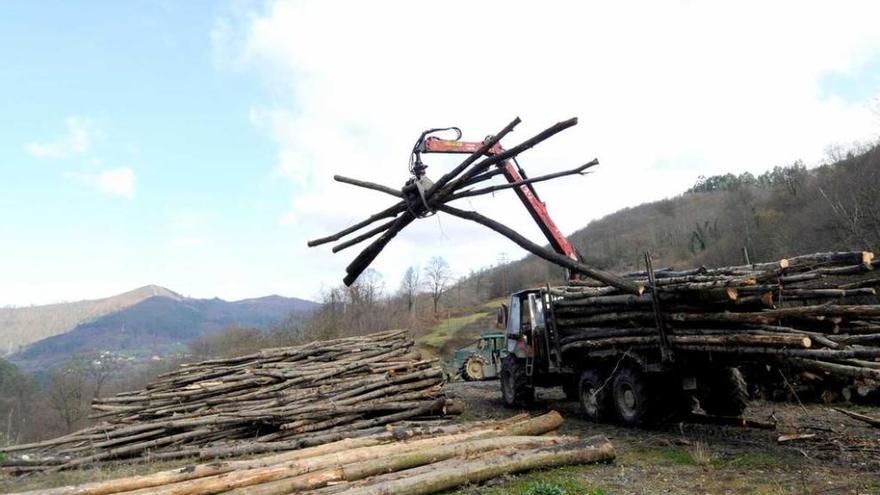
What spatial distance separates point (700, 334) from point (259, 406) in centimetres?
741

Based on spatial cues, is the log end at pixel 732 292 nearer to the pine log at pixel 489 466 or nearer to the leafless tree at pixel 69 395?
the pine log at pixel 489 466

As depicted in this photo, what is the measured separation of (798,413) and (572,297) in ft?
13.8

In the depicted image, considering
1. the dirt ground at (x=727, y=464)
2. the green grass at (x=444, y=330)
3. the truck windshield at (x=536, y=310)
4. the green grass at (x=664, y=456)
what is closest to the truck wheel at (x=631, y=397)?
the dirt ground at (x=727, y=464)

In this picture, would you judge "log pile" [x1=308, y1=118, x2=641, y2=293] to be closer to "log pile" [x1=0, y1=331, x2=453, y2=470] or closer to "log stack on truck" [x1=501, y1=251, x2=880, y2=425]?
"log stack on truck" [x1=501, y1=251, x2=880, y2=425]

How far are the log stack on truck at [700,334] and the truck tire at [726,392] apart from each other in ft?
0.06

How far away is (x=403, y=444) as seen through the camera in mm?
7637

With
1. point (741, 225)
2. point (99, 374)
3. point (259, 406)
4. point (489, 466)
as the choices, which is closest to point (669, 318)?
point (489, 466)

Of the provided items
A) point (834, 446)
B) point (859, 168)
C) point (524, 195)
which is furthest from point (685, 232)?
point (834, 446)

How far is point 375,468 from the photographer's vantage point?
653 centimetres

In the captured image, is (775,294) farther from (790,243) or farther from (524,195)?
(790,243)

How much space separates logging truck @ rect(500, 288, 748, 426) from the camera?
845cm

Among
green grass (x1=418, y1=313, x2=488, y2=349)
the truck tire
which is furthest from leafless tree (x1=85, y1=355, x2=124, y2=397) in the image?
the truck tire

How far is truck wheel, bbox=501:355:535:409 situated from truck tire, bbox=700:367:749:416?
11.8 feet

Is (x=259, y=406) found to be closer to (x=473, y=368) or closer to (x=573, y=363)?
(x=573, y=363)
